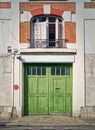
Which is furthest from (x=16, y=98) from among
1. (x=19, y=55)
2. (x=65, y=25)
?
(x=65, y=25)

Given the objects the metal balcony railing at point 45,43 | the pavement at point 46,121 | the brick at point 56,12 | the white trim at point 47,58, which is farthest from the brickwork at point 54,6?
the pavement at point 46,121

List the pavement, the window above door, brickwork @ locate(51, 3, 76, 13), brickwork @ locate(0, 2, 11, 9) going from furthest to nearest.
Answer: the window above door < brickwork @ locate(51, 3, 76, 13) < brickwork @ locate(0, 2, 11, 9) < the pavement

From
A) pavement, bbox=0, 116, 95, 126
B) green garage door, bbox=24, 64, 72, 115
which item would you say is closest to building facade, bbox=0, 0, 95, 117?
green garage door, bbox=24, 64, 72, 115

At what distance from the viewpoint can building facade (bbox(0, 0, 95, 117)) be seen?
78.1ft

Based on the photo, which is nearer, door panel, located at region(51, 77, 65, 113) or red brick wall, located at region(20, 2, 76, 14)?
red brick wall, located at region(20, 2, 76, 14)

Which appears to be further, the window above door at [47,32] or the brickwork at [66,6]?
the window above door at [47,32]

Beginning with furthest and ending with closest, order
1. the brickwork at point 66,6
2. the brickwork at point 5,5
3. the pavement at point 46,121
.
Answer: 1. the brickwork at point 66,6
2. the brickwork at point 5,5
3. the pavement at point 46,121

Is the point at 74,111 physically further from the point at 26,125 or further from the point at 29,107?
the point at 26,125

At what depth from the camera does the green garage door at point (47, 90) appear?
79.7 feet

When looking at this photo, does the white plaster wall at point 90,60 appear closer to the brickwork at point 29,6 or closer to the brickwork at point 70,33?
the brickwork at point 70,33

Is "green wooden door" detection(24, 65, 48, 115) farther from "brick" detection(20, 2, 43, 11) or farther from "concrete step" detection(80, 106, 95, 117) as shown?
"brick" detection(20, 2, 43, 11)

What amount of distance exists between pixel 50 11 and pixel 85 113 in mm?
5391

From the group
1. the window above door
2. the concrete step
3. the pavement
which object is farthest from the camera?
the window above door

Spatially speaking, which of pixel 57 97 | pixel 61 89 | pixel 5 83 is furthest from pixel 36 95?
pixel 5 83
